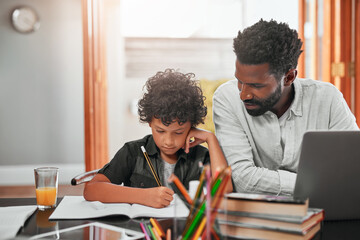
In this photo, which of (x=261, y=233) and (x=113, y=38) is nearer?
(x=261, y=233)

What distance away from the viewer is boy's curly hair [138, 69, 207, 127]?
1.34 meters

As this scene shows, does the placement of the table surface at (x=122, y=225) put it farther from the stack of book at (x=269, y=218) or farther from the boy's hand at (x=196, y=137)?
the boy's hand at (x=196, y=137)

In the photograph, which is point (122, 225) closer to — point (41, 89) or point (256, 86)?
point (256, 86)

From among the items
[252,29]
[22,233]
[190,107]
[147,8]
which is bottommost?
[22,233]

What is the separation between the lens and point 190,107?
4.64 feet

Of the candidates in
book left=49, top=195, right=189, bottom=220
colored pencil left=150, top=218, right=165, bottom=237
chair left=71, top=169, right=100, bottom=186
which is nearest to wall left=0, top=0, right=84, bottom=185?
chair left=71, top=169, right=100, bottom=186

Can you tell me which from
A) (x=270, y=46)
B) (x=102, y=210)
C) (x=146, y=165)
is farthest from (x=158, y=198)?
(x=270, y=46)

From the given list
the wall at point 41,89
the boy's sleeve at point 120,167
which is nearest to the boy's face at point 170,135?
the boy's sleeve at point 120,167

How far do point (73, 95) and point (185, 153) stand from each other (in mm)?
3089

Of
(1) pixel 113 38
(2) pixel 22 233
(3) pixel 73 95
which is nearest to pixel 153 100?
(2) pixel 22 233

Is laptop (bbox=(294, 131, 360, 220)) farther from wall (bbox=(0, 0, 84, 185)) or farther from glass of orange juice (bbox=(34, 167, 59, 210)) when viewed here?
wall (bbox=(0, 0, 84, 185))

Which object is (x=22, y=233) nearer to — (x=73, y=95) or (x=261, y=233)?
(x=261, y=233)

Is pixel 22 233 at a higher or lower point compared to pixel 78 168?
higher

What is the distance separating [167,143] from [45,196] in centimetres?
41
